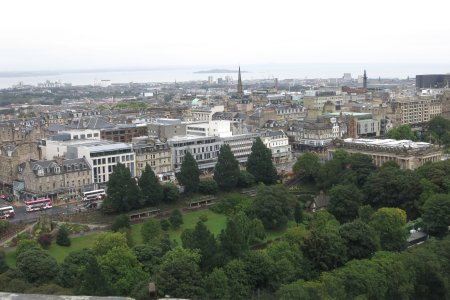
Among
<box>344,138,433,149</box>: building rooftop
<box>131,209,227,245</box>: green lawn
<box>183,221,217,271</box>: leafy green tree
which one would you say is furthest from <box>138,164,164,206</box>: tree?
<box>344,138,433,149</box>: building rooftop

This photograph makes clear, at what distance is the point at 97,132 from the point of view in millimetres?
61312

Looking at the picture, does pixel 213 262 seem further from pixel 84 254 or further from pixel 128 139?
pixel 128 139

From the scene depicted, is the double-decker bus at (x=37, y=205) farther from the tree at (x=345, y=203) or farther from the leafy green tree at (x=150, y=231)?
the tree at (x=345, y=203)

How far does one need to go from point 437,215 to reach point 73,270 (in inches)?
781

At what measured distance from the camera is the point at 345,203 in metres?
40.2

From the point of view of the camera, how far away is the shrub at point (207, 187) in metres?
48.2

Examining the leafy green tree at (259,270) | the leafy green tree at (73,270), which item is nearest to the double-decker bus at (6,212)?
the leafy green tree at (73,270)

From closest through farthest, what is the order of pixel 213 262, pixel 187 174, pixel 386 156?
1. pixel 213 262
2. pixel 187 174
3. pixel 386 156

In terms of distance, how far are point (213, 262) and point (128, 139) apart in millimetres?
38692

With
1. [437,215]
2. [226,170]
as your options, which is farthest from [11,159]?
[437,215]

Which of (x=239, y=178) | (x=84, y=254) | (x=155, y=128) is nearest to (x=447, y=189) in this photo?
(x=239, y=178)

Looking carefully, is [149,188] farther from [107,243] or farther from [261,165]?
[107,243]

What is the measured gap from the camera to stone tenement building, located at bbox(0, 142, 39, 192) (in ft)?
169

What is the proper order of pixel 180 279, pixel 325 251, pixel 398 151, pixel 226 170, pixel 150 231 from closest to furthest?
pixel 180 279 → pixel 325 251 → pixel 150 231 → pixel 226 170 → pixel 398 151
